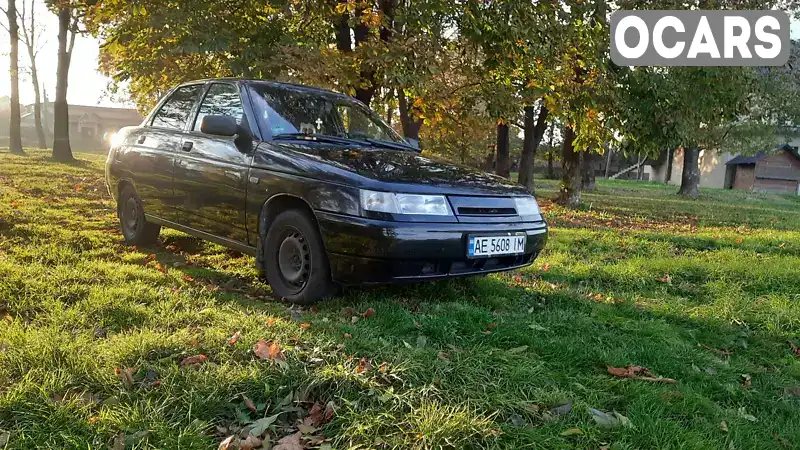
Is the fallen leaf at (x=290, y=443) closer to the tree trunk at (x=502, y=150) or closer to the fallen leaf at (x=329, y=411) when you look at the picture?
the fallen leaf at (x=329, y=411)

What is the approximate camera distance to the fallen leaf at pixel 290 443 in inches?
83.0

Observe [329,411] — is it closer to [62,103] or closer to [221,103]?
[221,103]

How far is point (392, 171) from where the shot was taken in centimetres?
362

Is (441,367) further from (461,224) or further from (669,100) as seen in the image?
(669,100)

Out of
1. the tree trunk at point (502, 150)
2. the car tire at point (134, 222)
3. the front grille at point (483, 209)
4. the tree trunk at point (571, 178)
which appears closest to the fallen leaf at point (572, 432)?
the front grille at point (483, 209)

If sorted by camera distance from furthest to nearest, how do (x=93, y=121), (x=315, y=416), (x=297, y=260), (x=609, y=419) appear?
(x=93, y=121)
(x=297, y=260)
(x=609, y=419)
(x=315, y=416)

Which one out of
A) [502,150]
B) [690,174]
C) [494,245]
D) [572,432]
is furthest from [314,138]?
[690,174]

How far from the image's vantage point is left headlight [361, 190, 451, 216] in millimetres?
3355

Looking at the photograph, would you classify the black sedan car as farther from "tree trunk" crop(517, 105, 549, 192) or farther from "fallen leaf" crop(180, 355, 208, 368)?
"tree trunk" crop(517, 105, 549, 192)

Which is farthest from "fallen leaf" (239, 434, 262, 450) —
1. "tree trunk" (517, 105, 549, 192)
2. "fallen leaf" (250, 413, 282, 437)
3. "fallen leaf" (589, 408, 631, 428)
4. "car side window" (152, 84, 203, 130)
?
"tree trunk" (517, 105, 549, 192)

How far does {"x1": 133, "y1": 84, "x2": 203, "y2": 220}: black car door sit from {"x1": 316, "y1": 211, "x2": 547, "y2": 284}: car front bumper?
2.05m

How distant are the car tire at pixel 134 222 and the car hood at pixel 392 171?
2228 mm

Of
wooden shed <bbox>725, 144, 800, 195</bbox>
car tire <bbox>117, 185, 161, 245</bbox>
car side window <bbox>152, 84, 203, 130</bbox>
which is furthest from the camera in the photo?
wooden shed <bbox>725, 144, 800, 195</bbox>

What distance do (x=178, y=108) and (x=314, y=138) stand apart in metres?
1.73
